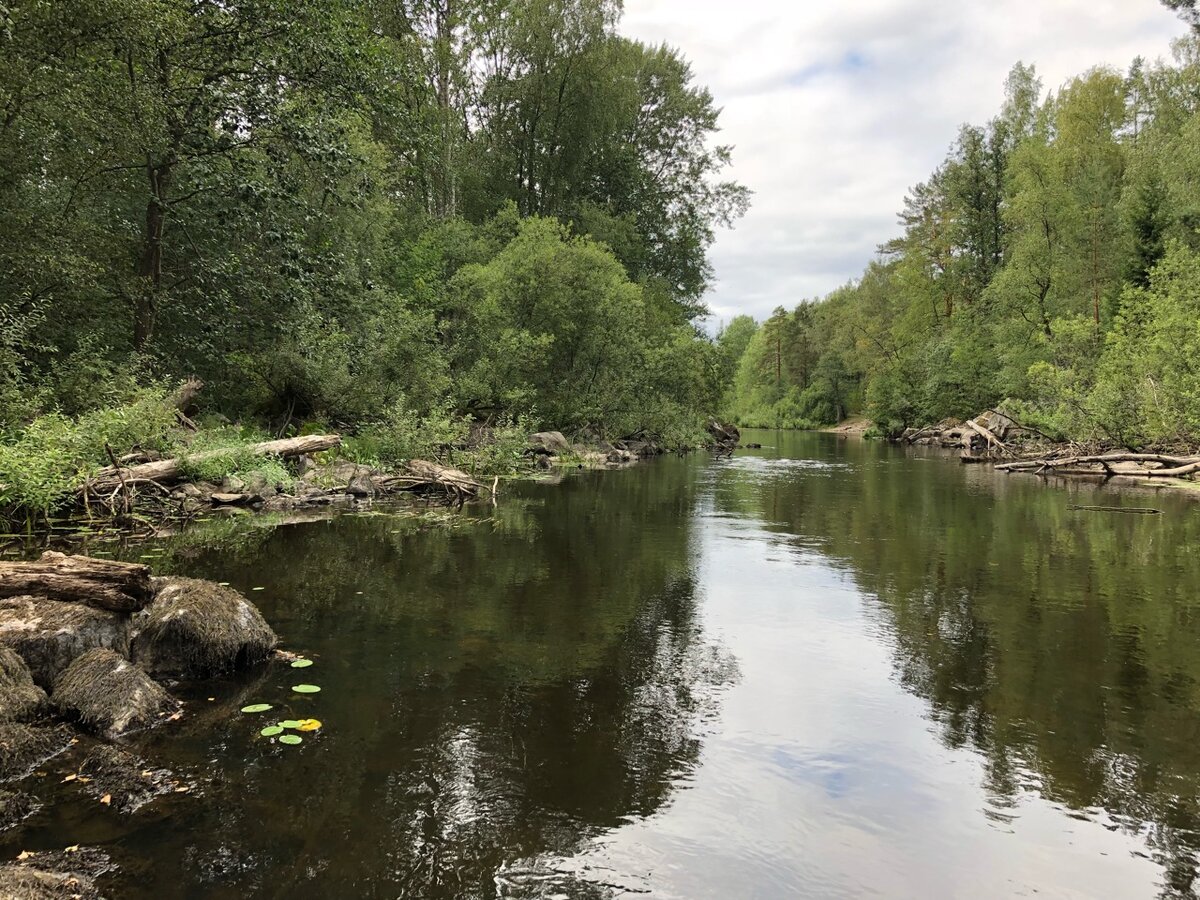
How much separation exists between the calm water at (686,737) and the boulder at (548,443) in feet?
54.9

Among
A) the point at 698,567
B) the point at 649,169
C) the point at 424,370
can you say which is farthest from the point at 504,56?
the point at 698,567

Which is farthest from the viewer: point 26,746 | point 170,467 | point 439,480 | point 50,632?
point 439,480

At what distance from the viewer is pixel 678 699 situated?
550 cm

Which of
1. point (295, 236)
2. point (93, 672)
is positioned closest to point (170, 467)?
point (295, 236)

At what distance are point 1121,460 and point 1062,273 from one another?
18.5 meters

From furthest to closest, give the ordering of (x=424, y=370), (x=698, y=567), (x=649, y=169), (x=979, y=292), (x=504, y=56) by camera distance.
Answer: (x=979, y=292) < (x=649, y=169) < (x=504, y=56) < (x=424, y=370) < (x=698, y=567)

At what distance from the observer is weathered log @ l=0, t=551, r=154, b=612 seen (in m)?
5.38

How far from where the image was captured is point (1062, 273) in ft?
126

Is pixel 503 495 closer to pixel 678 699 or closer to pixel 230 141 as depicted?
pixel 230 141

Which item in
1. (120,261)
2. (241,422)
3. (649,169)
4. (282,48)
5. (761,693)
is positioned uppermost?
(649,169)

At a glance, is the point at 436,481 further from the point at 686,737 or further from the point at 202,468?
the point at 686,737

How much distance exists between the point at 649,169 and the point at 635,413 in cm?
2005

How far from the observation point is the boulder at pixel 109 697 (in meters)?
4.61

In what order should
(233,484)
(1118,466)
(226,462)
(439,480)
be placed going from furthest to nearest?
1. (1118,466)
2. (439,480)
3. (226,462)
4. (233,484)
